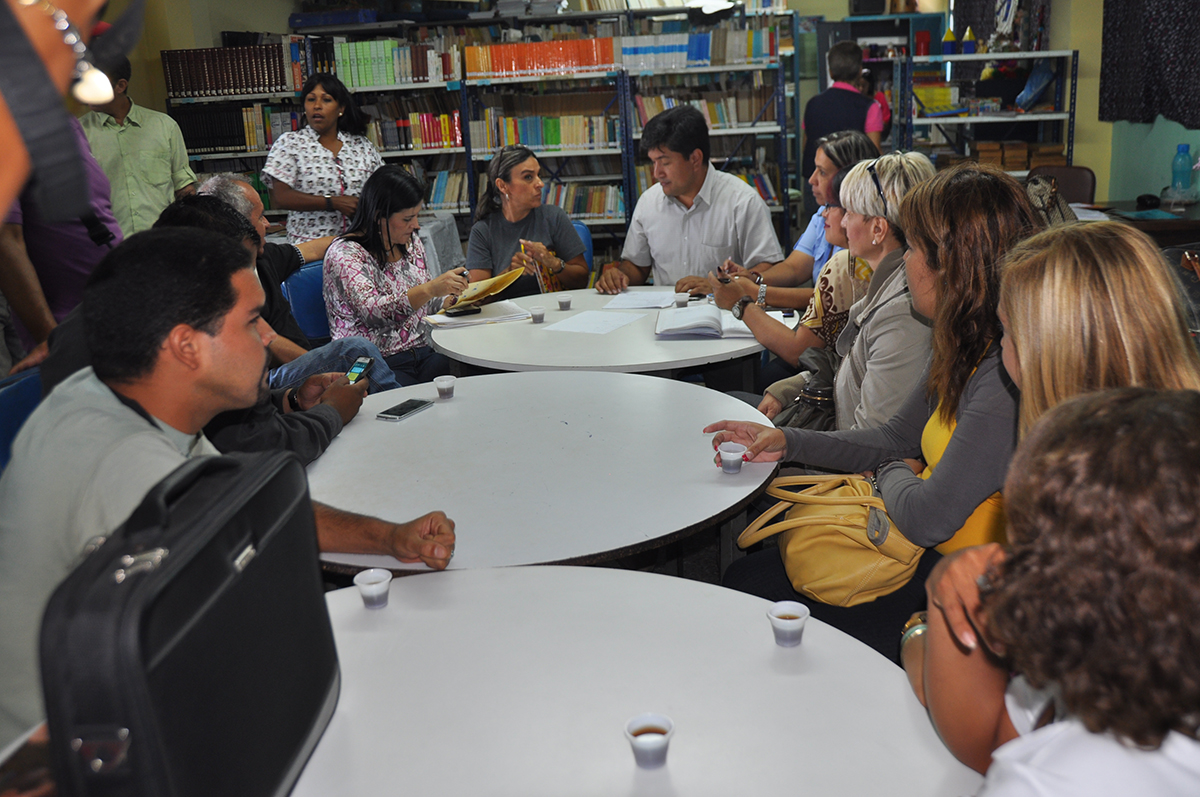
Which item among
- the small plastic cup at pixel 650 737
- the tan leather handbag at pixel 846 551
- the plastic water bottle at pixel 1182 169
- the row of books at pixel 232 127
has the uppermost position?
the row of books at pixel 232 127

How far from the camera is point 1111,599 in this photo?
27.9 inches

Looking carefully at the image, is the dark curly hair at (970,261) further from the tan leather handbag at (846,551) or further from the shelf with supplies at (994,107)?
the shelf with supplies at (994,107)

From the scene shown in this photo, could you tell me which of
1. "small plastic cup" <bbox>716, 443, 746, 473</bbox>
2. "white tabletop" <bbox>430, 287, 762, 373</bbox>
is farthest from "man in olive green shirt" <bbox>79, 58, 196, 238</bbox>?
"small plastic cup" <bbox>716, 443, 746, 473</bbox>

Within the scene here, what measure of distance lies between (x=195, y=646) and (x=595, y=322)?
268cm

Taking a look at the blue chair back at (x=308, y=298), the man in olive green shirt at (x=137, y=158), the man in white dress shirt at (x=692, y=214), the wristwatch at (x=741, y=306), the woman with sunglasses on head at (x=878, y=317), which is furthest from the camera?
the man in olive green shirt at (x=137, y=158)

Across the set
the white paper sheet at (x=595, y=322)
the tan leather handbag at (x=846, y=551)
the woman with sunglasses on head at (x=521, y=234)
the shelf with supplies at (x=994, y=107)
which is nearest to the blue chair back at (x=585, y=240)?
the woman with sunglasses on head at (x=521, y=234)

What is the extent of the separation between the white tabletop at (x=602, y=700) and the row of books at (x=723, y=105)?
567 centimetres

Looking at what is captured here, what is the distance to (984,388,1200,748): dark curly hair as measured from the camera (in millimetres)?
692

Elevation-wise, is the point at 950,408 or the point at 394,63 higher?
the point at 394,63

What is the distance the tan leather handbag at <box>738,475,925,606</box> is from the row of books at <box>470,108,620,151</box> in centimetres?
527

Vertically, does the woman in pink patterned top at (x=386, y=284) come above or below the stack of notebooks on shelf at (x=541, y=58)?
below

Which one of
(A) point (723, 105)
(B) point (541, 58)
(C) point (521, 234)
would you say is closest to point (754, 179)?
(A) point (723, 105)

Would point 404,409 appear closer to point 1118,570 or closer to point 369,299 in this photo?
point 369,299

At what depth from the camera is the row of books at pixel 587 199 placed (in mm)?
6680
